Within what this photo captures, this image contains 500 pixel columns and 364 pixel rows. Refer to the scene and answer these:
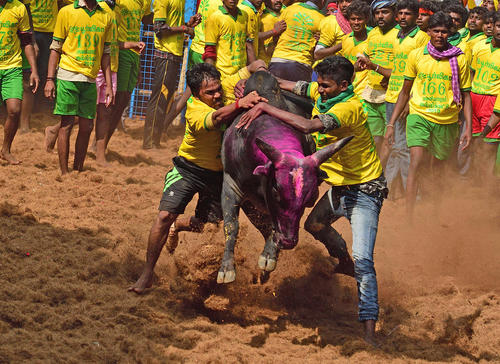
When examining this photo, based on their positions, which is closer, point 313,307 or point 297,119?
point 297,119

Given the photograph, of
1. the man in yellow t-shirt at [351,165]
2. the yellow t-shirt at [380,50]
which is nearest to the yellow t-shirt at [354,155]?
the man in yellow t-shirt at [351,165]

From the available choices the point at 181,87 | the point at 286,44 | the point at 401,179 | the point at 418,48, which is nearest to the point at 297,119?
the point at 418,48

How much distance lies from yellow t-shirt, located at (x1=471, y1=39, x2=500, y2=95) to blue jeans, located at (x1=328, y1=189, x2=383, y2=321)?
4894 millimetres

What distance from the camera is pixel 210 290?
6.71m

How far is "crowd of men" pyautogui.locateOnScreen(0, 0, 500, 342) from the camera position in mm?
6789

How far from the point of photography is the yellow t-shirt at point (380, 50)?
1027 cm

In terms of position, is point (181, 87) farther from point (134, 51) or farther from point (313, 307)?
point (313, 307)

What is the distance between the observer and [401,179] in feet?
34.6

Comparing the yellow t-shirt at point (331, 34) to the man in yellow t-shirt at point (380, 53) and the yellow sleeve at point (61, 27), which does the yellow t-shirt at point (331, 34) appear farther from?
the yellow sleeve at point (61, 27)

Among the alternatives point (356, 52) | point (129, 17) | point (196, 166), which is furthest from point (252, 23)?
point (196, 166)

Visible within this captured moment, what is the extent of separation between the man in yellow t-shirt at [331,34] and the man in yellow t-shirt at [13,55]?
3.93 metres

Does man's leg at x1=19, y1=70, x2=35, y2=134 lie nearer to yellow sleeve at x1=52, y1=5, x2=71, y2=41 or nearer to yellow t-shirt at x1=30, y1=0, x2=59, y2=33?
yellow t-shirt at x1=30, y1=0, x2=59, y2=33

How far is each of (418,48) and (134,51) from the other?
407cm

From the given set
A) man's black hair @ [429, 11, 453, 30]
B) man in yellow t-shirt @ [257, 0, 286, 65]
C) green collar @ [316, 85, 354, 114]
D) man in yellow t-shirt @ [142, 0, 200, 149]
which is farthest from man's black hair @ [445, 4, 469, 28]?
green collar @ [316, 85, 354, 114]
